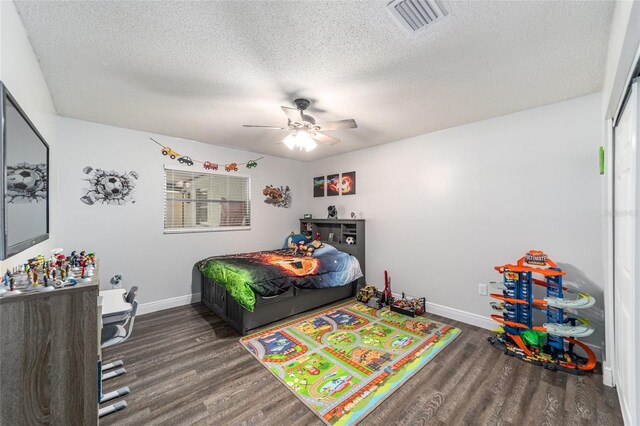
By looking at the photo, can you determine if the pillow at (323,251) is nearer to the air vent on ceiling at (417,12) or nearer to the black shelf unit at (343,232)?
the black shelf unit at (343,232)

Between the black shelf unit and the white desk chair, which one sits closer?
the white desk chair

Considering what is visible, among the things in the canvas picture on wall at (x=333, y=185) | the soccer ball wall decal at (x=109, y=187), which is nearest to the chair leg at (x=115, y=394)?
the soccer ball wall decal at (x=109, y=187)

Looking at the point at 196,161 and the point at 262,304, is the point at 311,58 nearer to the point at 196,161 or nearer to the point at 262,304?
the point at 262,304

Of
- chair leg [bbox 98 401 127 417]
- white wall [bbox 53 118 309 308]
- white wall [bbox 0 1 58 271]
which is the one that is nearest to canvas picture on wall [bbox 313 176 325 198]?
white wall [bbox 53 118 309 308]

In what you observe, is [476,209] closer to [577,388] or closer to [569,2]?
[577,388]

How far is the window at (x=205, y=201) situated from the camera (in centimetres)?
399

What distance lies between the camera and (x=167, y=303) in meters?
3.82

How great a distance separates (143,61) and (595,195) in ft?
13.8

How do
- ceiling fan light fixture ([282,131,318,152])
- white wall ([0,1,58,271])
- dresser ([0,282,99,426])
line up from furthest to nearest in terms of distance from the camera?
1. ceiling fan light fixture ([282,131,318,152])
2. white wall ([0,1,58,271])
3. dresser ([0,282,99,426])

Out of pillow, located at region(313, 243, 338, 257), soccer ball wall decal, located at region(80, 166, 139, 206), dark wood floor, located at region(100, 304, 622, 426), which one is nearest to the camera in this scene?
dark wood floor, located at region(100, 304, 622, 426)

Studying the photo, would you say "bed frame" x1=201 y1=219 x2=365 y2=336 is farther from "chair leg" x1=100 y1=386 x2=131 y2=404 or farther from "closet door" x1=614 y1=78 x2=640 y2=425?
"closet door" x1=614 y1=78 x2=640 y2=425

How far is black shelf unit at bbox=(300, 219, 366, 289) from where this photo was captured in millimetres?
4461

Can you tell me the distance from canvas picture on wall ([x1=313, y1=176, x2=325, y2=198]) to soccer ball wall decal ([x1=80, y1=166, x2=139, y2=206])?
3.09 m

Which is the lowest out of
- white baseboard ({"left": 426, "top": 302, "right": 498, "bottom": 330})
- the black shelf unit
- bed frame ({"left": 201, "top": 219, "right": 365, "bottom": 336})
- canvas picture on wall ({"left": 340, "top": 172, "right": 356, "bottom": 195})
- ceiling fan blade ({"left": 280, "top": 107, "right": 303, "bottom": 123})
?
white baseboard ({"left": 426, "top": 302, "right": 498, "bottom": 330})
